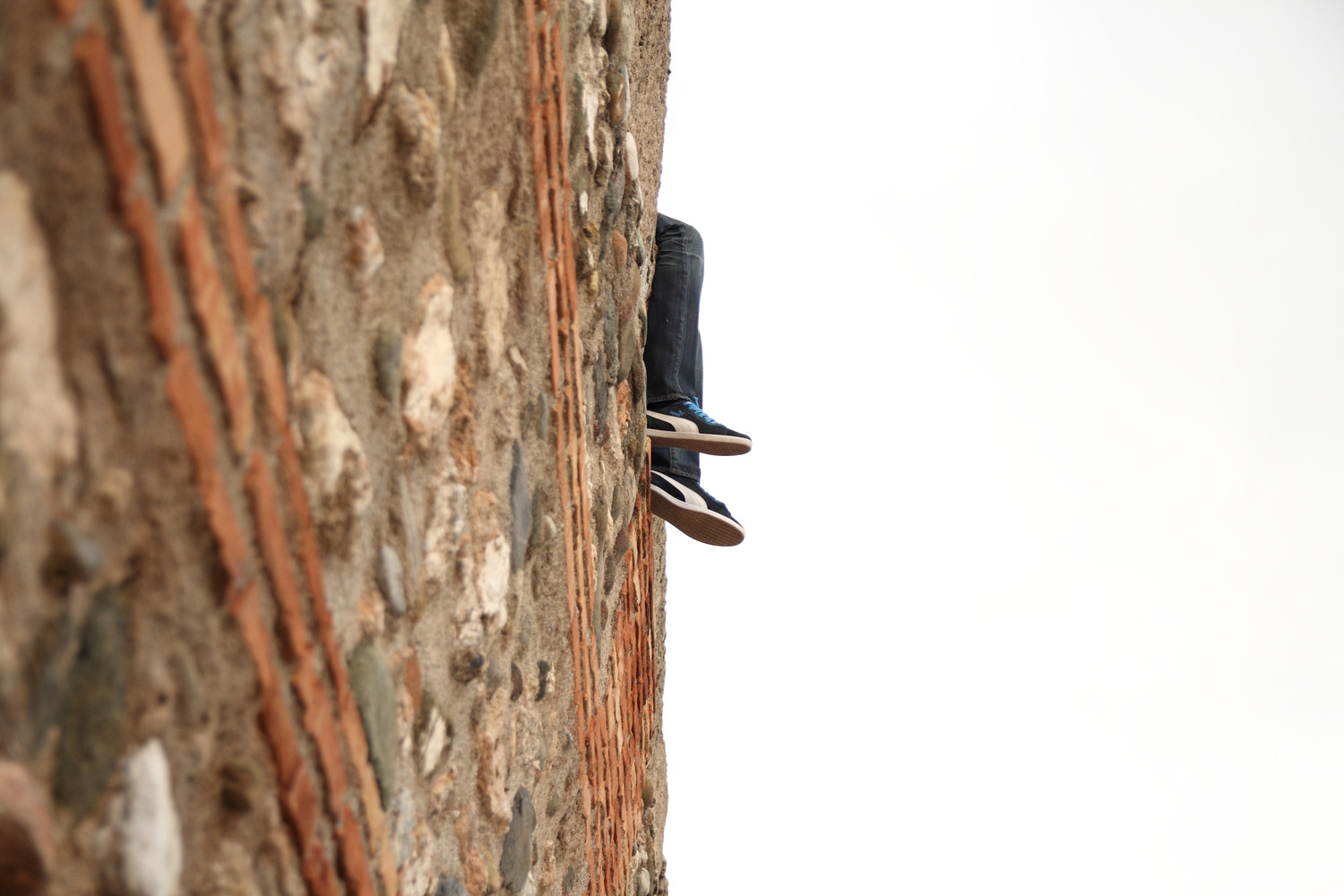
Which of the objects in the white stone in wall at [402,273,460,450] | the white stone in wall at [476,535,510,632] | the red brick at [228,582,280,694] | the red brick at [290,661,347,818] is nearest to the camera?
the red brick at [228,582,280,694]

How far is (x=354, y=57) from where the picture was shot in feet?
3.50

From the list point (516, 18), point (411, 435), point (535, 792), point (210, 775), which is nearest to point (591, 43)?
point (516, 18)

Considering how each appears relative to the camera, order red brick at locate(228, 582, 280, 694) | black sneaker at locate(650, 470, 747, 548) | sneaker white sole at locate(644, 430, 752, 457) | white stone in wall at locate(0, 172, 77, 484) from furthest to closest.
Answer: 1. black sneaker at locate(650, 470, 747, 548)
2. sneaker white sole at locate(644, 430, 752, 457)
3. red brick at locate(228, 582, 280, 694)
4. white stone in wall at locate(0, 172, 77, 484)

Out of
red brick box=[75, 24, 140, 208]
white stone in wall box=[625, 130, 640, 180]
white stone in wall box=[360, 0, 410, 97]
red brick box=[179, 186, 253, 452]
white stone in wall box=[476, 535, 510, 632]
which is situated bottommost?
white stone in wall box=[476, 535, 510, 632]

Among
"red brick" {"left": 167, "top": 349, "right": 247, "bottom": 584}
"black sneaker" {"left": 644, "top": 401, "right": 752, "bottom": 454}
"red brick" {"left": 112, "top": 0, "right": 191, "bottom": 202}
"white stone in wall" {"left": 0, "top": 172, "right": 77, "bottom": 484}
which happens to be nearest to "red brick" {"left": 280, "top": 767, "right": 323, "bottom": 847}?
"red brick" {"left": 167, "top": 349, "right": 247, "bottom": 584}

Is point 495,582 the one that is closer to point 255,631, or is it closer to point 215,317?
point 255,631

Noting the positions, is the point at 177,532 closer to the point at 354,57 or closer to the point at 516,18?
the point at 354,57

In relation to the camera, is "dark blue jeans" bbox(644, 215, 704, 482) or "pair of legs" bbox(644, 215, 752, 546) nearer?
"pair of legs" bbox(644, 215, 752, 546)

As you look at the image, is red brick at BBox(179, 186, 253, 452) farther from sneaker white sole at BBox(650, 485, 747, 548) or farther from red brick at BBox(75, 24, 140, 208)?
sneaker white sole at BBox(650, 485, 747, 548)

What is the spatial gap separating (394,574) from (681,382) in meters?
1.80

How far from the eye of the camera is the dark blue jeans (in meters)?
2.95

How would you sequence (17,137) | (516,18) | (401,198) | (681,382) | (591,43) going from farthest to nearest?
(681,382), (591,43), (516,18), (401,198), (17,137)

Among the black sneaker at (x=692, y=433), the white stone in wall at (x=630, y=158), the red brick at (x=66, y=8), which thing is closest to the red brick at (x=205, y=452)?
the red brick at (x=66, y=8)

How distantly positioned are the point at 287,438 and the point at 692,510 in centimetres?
196
